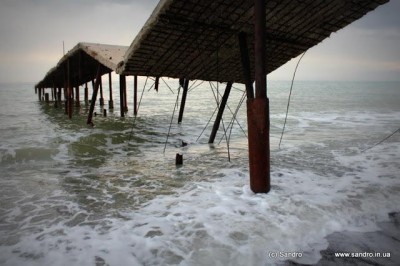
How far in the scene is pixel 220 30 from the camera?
5.21 m

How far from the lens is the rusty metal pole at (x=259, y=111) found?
366 cm

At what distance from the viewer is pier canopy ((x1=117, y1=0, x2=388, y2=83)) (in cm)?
458

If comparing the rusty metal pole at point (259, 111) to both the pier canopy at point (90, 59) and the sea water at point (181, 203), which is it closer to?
the sea water at point (181, 203)

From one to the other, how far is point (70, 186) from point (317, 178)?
4246mm

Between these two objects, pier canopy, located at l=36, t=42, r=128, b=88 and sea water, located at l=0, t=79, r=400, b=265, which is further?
pier canopy, located at l=36, t=42, r=128, b=88

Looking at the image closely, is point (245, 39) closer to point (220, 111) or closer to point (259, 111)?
point (259, 111)

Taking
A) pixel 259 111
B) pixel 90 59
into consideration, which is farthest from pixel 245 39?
pixel 90 59

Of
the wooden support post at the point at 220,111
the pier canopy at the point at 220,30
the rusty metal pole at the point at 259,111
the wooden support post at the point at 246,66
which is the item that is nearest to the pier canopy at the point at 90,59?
the pier canopy at the point at 220,30

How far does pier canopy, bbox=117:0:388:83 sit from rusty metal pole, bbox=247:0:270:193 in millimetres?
1002

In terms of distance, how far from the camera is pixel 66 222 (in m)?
3.32

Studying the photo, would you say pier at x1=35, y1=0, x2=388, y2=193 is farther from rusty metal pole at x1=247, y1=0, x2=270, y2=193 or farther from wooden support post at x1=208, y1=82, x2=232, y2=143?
wooden support post at x1=208, y1=82, x2=232, y2=143

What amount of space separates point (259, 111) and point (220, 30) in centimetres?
225

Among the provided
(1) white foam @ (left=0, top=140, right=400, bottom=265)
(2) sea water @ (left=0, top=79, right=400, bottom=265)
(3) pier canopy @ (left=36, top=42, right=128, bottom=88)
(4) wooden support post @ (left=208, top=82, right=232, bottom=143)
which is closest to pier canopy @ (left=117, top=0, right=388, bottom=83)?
(4) wooden support post @ (left=208, top=82, right=232, bottom=143)

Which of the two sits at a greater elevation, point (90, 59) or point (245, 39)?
point (90, 59)
